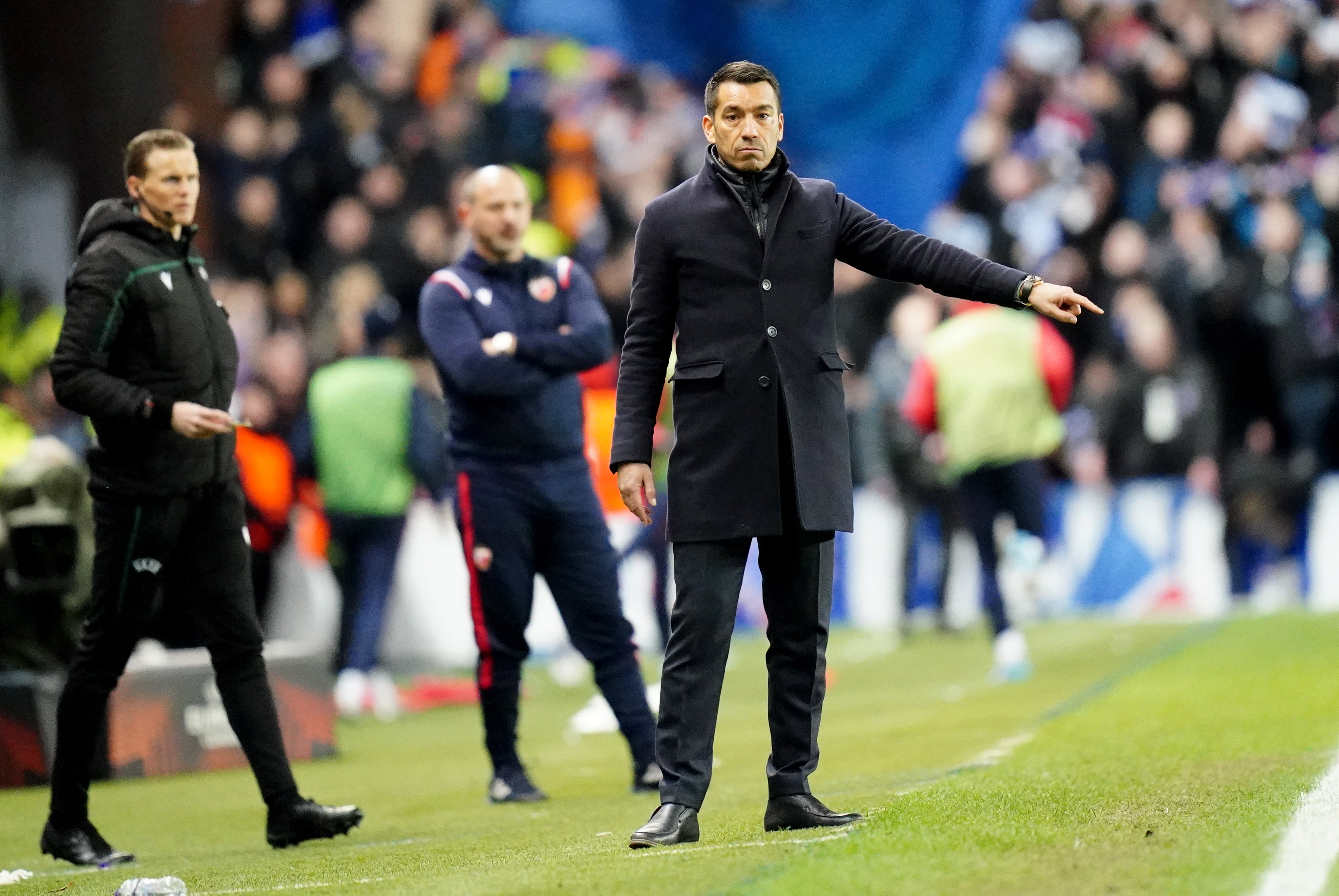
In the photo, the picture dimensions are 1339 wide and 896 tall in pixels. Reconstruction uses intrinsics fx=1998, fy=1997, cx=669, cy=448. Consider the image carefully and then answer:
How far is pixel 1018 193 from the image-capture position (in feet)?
57.1

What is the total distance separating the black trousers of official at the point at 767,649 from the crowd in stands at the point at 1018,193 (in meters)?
9.08

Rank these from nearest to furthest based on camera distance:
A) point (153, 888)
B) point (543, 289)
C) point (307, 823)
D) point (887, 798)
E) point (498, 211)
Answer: point (153, 888) < point (887, 798) < point (307, 823) < point (498, 211) < point (543, 289)

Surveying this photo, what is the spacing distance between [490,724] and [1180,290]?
10313 mm

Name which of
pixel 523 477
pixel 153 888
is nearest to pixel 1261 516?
pixel 523 477

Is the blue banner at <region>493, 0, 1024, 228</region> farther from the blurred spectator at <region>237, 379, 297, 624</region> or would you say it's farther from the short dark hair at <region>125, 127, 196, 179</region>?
the short dark hair at <region>125, 127, 196, 179</region>

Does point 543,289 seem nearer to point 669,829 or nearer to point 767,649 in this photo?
point 767,649

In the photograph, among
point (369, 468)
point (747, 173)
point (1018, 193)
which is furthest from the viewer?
point (1018, 193)

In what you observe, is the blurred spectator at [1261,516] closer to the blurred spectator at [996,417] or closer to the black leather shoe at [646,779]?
the blurred spectator at [996,417]

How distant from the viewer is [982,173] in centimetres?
1797

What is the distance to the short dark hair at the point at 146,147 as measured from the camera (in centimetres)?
666

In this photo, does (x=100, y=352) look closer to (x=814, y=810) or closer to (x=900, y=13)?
(x=814, y=810)

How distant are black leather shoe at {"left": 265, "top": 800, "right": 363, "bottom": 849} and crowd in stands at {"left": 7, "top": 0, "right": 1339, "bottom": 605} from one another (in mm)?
8091

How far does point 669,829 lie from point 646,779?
223 cm

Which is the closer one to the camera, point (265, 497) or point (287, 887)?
point (287, 887)
